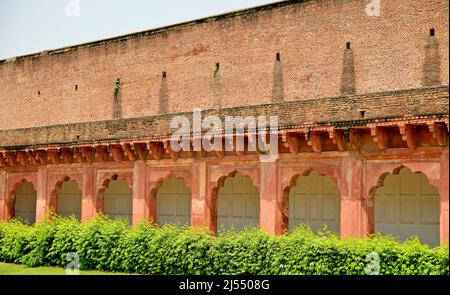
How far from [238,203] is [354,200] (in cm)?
553

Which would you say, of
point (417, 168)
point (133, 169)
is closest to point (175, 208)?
point (133, 169)

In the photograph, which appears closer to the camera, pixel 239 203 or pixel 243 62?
pixel 239 203

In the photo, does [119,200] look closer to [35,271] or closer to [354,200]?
[35,271]

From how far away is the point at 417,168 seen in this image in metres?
12.9

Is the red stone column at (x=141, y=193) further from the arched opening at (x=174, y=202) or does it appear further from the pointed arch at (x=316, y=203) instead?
the pointed arch at (x=316, y=203)

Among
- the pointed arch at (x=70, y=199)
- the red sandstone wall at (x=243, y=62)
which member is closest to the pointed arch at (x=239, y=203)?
the red sandstone wall at (x=243, y=62)

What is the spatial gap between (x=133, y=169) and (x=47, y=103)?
843 centimetres

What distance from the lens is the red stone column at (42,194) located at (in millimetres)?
19297

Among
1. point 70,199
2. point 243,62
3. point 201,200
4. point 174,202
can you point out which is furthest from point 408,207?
point 70,199

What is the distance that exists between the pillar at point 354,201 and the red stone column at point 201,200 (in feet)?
11.3

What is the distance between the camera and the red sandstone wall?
16.4m

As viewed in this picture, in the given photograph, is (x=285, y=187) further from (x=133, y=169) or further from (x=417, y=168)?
(x=133, y=169)

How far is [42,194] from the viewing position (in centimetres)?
1939

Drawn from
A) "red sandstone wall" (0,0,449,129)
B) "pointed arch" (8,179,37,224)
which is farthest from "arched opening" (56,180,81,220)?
"red sandstone wall" (0,0,449,129)
